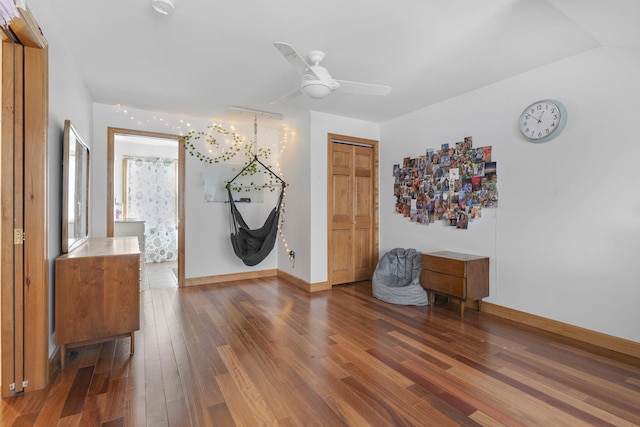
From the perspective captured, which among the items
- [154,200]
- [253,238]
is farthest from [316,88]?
[154,200]

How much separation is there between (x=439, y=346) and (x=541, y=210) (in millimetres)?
1483

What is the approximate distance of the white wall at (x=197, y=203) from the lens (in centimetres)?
375

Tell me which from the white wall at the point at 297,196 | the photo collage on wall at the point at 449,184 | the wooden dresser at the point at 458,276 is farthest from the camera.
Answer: the white wall at the point at 297,196

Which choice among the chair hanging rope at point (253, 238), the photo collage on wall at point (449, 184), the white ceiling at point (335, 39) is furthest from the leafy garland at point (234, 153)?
the photo collage on wall at point (449, 184)

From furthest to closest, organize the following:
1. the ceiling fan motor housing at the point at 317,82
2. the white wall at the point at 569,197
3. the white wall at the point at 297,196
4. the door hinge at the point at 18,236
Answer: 1. the white wall at the point at 297,196
2. the white wall at the point at 569,197
3. the ceiling fan motor housing at the point at 317,82
4. the door hinge at the point at 18,236

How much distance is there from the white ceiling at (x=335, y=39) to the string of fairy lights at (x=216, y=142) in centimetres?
76

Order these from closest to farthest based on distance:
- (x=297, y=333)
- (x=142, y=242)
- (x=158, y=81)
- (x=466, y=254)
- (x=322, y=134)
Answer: (x=297, y=333) → (x=158, y=81) → (x=466, y=254) → (x=322, y=134) → (x=142, y=242)

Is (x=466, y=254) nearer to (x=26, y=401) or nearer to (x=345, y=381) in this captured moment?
(x=345, y=381)

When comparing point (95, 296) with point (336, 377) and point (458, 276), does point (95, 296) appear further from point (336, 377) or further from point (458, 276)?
point (458, 276)

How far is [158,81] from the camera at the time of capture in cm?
305

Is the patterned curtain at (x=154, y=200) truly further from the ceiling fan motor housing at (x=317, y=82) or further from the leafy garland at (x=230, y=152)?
the ceiling fan motor housing at (x=317, y=82)

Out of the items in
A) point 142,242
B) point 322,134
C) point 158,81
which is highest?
point 158,81

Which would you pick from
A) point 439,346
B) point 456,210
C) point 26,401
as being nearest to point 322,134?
point 456,210

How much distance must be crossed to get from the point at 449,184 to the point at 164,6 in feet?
9.63
